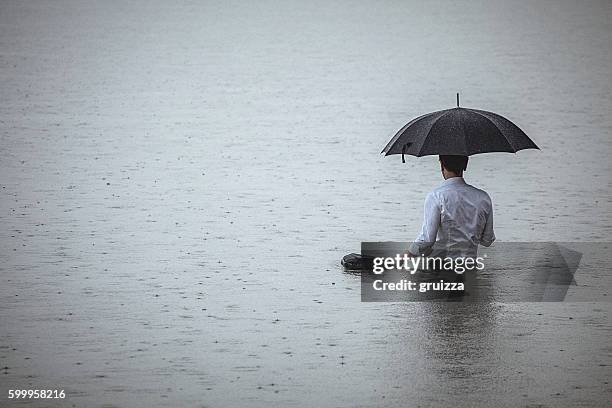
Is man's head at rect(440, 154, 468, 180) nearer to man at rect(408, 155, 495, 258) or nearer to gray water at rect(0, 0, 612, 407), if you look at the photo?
man at rect(408, 155, 495, 258)

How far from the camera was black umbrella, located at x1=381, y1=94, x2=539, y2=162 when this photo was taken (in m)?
8.93

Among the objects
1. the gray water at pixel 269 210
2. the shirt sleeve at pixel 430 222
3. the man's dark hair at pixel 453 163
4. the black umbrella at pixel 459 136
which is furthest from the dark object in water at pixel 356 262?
the man's dark hair at pixel 453 163

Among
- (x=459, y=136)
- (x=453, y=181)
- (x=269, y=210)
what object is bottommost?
(x=453, y=181)

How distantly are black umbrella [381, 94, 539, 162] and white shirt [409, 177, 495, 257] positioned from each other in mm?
257

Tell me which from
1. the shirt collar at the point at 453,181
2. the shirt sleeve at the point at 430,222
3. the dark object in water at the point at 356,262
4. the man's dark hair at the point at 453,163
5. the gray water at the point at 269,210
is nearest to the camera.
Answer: the gray water at the point at 269,210

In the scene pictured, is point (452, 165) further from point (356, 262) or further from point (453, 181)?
point (356, 262)

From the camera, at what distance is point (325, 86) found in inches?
826

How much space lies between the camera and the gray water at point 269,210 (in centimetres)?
715

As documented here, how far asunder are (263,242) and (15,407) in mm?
4466

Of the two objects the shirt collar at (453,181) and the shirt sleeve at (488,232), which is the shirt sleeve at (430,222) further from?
the shirt sleeve at (488,232)

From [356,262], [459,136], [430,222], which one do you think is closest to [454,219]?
[430,222]

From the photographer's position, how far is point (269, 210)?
1219 centimetres

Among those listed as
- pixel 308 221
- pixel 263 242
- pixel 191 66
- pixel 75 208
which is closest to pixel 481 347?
pixel 263 242

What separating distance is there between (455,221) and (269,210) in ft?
12.0
